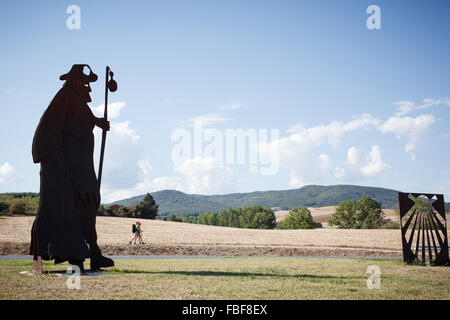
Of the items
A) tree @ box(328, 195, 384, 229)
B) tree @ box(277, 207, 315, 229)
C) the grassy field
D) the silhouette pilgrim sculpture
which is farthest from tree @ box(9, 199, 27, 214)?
tree @ box(328, 195, 384, 229)

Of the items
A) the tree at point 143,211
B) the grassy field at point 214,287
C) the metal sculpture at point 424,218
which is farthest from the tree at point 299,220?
the grassy field at point 214,287

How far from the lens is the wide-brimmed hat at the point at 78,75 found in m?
13.1

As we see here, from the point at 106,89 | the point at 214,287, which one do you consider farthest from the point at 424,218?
the point at 106,89

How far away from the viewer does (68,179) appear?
11922mm

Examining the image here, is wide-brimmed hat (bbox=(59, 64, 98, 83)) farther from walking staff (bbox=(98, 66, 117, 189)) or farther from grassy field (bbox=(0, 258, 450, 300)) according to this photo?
grassy field (bbox=(0, 258, 450, 300))

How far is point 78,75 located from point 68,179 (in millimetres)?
3787

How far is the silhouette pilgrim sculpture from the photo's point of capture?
451 inches

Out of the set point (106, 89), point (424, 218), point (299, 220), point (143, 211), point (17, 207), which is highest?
point (106, 89)

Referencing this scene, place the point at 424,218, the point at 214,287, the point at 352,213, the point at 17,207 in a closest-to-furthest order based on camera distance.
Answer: the point at 214,287, the point at 424,218, the point at 17,207, the point at 352,213

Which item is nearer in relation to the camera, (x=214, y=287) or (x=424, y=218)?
(x=214, y=287)

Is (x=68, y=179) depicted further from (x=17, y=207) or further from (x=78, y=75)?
(x=17, y=207)

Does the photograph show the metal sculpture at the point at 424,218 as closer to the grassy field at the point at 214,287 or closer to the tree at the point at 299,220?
the grassy field at the point at 214,287

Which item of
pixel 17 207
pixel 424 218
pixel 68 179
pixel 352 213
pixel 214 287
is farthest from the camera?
pixel 352 213

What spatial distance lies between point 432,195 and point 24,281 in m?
17.8
